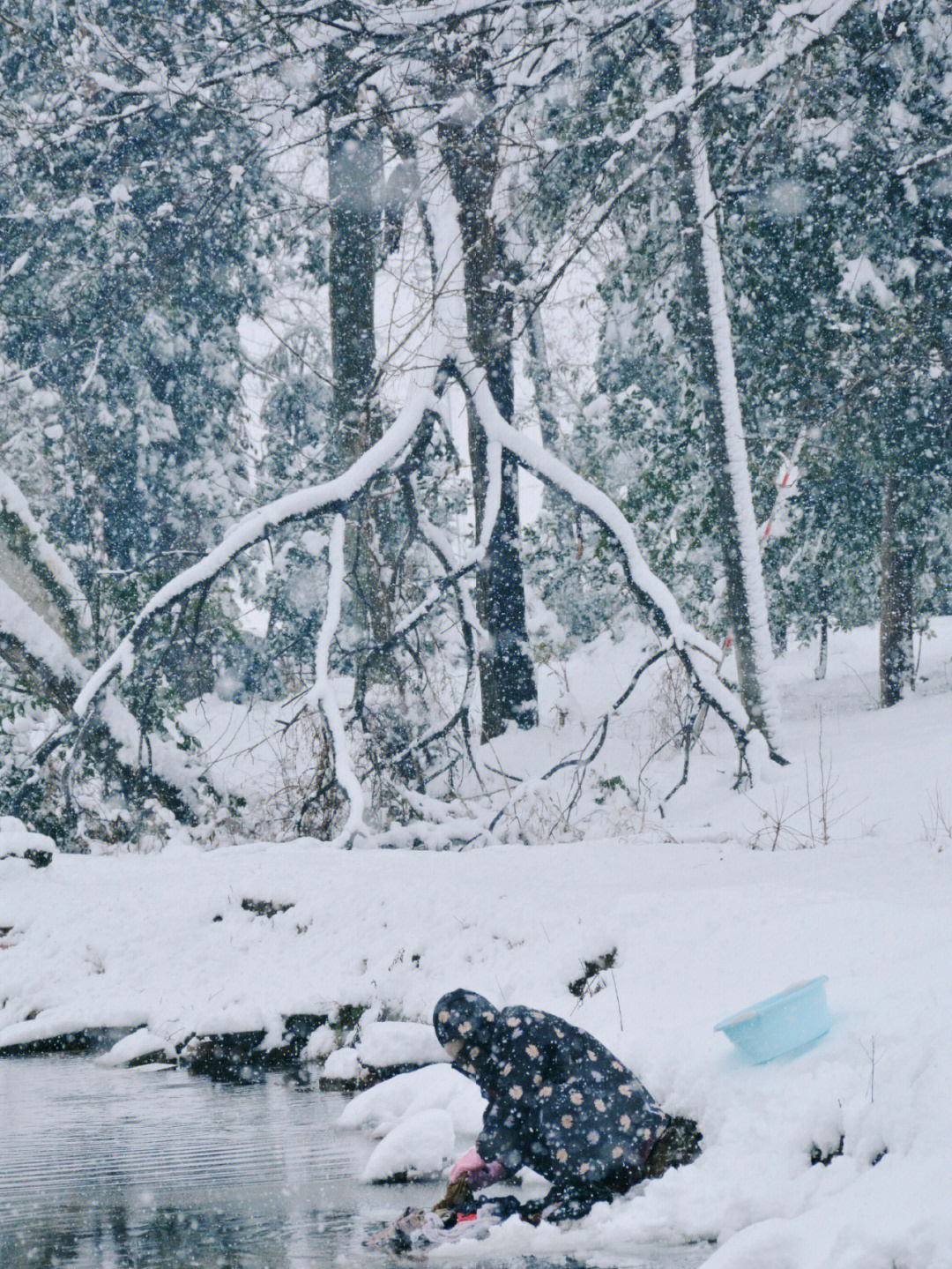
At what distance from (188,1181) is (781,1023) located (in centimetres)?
245

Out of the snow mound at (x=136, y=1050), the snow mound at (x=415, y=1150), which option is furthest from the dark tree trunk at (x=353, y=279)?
the snow mound at (x=415, y=1150)

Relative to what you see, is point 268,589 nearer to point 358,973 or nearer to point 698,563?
point 698,563

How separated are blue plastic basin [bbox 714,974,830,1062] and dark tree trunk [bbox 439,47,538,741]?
5080 millimetres

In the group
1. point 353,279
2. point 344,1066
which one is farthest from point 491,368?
point 344,1066

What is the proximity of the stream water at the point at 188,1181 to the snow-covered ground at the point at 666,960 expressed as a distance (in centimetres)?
30

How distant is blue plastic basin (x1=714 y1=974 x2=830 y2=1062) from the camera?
419 cm

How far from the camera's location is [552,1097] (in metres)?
4.26

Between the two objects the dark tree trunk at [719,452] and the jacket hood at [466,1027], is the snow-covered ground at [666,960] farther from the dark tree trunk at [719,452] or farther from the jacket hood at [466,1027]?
the dark tree trunk at [719,452]

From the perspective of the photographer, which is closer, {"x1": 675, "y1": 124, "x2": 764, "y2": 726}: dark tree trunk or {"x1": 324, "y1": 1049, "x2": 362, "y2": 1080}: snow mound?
{"x1": 324, "y1": 1049, "x2": 362, "y2": 1080}: snow mound

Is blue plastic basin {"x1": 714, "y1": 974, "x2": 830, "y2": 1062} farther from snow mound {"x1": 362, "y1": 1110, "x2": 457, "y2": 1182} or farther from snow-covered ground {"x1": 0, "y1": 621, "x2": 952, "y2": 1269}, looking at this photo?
snow mound {"x1": 362, "y1": 1110, "x2": 457, "y2": 1182}

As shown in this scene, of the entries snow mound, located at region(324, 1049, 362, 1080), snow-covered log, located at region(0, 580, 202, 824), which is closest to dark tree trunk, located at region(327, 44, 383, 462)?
snow-covered log, located at region(0, 580, 202, 824)

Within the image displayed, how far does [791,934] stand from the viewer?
17.8 feet

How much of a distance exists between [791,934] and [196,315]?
15107 mm

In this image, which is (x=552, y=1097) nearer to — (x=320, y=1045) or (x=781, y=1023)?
(x=781, y=1023)
